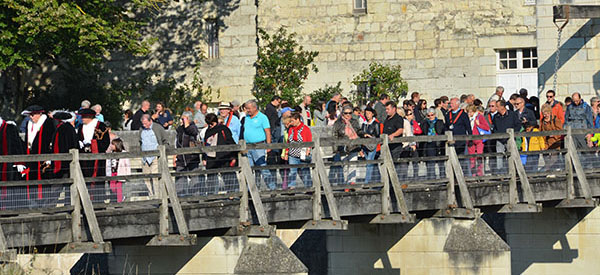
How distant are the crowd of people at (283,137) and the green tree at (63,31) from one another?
4499mm

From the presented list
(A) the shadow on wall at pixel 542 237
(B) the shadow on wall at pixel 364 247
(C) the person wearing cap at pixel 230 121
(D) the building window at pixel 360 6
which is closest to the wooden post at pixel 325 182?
(C) the person wearing cap at pixel 230 121

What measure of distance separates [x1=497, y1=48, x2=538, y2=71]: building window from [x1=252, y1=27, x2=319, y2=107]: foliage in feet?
15.8

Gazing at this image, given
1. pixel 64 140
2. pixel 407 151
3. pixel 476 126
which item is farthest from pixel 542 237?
pixel 64 140

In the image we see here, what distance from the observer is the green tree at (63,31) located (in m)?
28.3

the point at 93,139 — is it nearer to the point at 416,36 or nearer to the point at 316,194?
the point at 316,194

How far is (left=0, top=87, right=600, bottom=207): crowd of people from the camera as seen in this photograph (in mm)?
16688

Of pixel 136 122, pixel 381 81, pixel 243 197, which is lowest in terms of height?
pixel 243 197

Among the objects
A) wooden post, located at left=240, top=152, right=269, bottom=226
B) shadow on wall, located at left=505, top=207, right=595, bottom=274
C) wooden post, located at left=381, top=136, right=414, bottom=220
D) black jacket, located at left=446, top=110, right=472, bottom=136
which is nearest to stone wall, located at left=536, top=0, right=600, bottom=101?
shadow on wall, located at left=505, top=207, right=595, bottom=274

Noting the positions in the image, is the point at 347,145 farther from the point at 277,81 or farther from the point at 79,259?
the point at 277,81

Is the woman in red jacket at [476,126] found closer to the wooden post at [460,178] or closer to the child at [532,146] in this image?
the child at [532,146]

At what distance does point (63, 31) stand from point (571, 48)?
11349mm

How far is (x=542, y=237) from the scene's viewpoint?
2403cm

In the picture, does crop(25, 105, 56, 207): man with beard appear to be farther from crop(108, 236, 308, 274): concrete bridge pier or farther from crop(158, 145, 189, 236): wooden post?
crop(108, 236, 308, 274): concrete bridge pier

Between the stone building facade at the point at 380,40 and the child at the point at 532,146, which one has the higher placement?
the stone building facade at the point at 380,40
